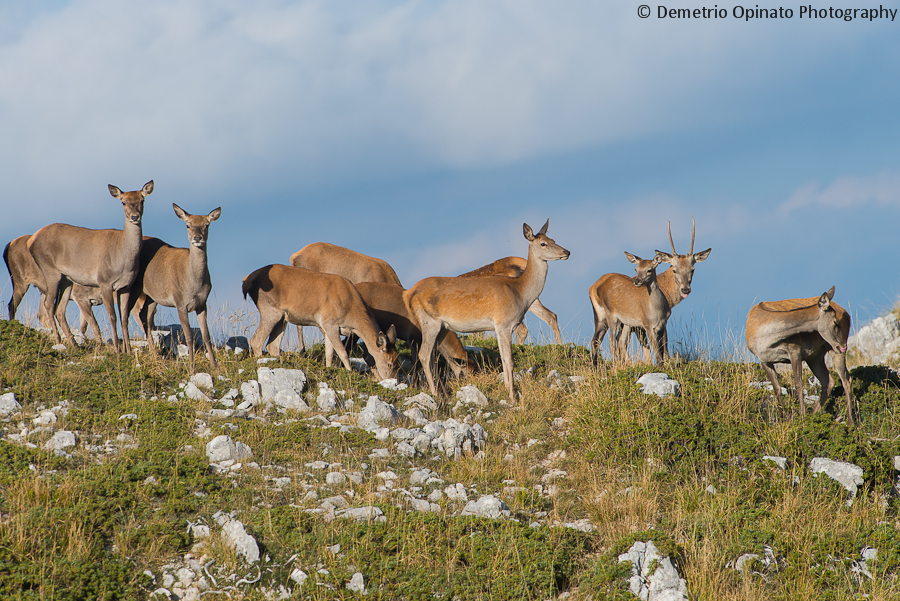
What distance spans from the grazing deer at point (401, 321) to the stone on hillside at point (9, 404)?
18.5 ft

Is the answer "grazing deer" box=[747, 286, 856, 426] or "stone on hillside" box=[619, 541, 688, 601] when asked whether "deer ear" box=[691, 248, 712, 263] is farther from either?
"stone on hillside" box=[619, 541, 688, 601]

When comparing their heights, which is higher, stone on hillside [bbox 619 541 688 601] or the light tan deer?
the light tan deer

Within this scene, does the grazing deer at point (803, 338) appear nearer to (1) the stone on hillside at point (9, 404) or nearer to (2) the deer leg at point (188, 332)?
(2) the deer leg at point (188, 332)

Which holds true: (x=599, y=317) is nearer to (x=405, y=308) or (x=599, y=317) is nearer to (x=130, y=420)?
(x=405, y=308)

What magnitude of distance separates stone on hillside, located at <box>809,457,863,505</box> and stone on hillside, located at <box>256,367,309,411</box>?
21.2 feet

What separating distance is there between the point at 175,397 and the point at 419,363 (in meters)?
4.44

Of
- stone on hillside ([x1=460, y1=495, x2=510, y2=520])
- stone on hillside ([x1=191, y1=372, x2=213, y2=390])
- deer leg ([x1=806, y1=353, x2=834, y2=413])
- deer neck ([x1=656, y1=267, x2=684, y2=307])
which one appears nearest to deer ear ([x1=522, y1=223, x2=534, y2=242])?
deer neck ([x1=656, y1=267, x2=684, y2=307])

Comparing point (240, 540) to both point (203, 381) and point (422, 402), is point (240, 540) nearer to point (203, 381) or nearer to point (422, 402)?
point (422, 402)

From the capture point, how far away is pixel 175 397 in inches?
453

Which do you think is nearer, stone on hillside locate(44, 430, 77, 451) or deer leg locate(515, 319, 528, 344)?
stone on hillside locate(44, 430, 77, 451)

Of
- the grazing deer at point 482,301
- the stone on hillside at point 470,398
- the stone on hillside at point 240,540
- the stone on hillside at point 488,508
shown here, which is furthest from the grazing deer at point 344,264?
the stone on hillside at point 240,540

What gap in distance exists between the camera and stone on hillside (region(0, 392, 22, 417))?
419 inches

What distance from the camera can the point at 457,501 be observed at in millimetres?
8766

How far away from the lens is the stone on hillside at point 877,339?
19.9 meters
